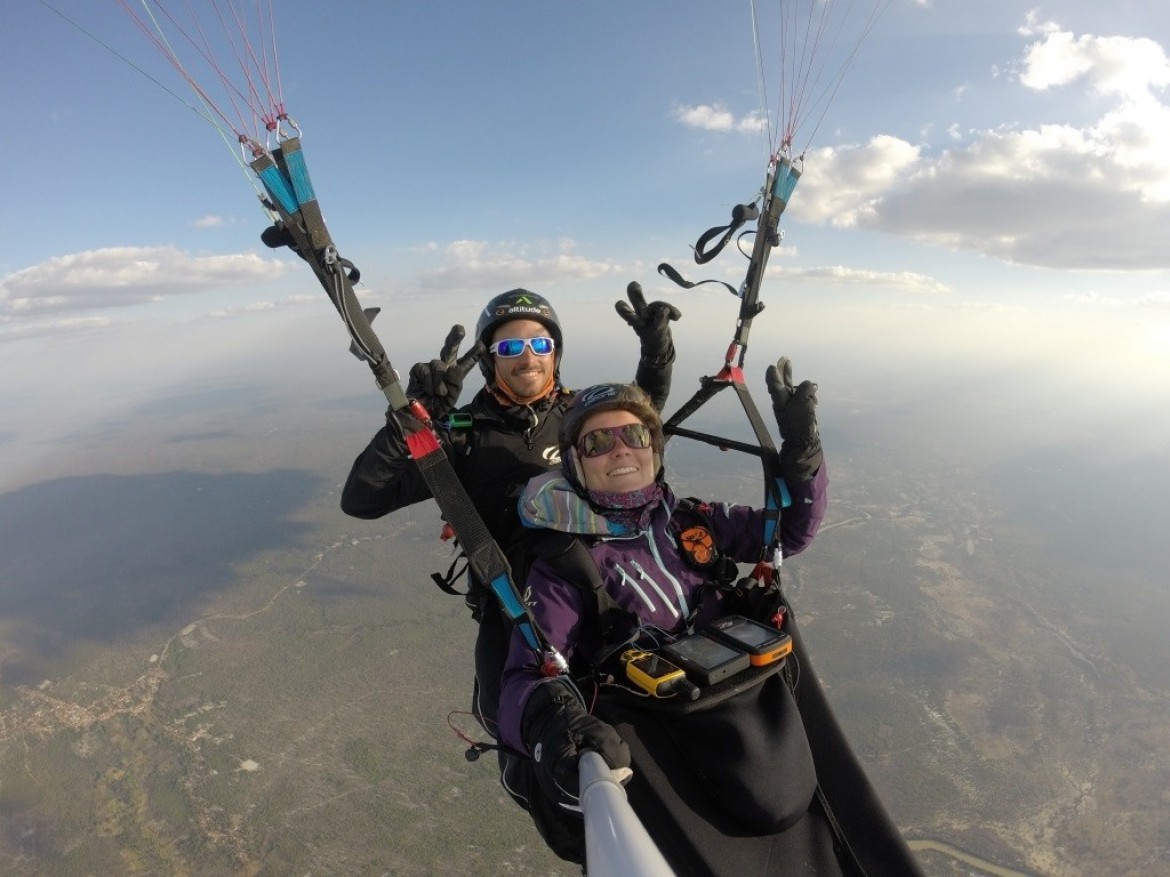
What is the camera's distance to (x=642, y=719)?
2.34 m

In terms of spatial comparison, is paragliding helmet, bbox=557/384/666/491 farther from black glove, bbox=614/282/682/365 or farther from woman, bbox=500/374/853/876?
black glove, bbox=614/282/682/365

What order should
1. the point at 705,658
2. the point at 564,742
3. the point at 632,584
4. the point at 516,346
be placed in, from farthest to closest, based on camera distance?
the point at 516,346
the point at 632,584
the point at 705,658
the point at 564,742

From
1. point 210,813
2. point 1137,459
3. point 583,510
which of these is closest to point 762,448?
point 583,510

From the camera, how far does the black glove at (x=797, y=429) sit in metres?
2.96

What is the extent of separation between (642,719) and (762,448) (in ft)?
4.93

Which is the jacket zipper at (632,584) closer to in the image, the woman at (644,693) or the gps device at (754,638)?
the woman at (644,693)

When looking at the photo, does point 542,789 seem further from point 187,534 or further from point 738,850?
point 187,534

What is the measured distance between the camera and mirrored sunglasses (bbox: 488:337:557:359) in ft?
12.0

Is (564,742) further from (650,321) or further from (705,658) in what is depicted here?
(650,321)

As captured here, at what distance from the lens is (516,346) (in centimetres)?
367

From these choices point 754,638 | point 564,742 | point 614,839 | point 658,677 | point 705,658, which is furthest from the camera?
point 754,638

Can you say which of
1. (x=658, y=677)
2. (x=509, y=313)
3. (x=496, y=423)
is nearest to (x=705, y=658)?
(x=658, y=677)

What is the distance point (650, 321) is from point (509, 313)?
35.7 inches

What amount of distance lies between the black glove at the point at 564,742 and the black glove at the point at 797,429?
61.9 inches
